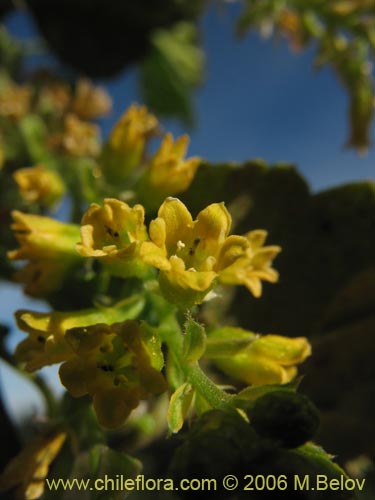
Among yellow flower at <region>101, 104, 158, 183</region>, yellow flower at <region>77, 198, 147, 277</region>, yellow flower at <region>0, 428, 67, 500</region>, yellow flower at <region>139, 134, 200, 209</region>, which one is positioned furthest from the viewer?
yellow flower at <region>101, 104, 158, 183</region>

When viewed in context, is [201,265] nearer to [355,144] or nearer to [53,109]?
[355,144]

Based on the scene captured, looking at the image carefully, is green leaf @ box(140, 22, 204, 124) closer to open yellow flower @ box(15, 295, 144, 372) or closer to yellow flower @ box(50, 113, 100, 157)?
yellow flower @ box(50, 113, 100, 157)

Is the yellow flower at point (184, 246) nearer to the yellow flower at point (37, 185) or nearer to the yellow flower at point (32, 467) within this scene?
the yellow flower at point (32, 467)

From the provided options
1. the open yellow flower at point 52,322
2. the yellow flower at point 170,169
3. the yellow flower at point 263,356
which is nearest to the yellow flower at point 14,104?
the yellow flower at point 170,169

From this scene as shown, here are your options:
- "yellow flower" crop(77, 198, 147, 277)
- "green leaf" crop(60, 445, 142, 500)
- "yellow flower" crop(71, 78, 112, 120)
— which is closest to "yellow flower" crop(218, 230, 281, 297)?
"yellow flower" crop(77, 198, 147, 277)

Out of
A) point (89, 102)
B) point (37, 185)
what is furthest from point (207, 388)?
point (89, 102)

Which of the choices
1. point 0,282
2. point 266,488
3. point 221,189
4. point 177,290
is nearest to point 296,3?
point 221,189
